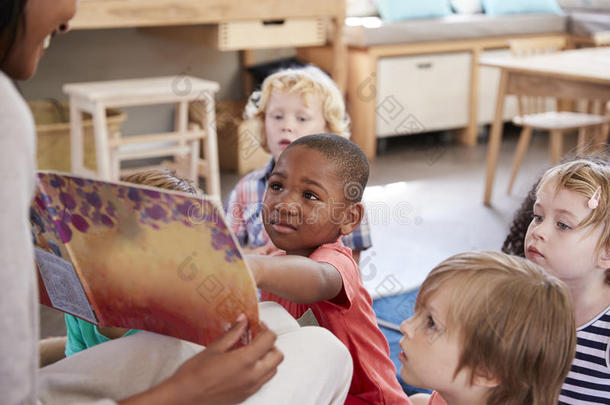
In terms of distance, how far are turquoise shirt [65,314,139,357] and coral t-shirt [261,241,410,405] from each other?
0.34 m

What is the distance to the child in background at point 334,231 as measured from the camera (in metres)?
1.12

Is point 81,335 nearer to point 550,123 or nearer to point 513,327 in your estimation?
point 513,327

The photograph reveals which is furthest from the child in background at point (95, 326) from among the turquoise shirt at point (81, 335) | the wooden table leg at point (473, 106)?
the wooden table leg at point (473, 106)

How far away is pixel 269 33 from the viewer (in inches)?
119

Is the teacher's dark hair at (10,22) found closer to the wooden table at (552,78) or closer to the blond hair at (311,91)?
the blond hair at (311,91)

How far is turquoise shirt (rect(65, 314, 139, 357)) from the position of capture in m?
1.21

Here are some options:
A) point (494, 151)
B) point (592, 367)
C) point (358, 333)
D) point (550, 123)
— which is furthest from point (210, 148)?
point (592, 367)

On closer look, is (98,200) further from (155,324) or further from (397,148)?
(397,148)

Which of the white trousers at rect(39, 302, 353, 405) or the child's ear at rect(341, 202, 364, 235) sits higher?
the child's ear at rect(341, 202, 364, 235)

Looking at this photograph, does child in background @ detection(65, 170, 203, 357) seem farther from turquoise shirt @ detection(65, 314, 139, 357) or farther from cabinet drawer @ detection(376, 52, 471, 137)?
cabinet drawer @ detection(376, 52, 471, 137)

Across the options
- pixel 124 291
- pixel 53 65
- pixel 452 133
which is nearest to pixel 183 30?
pixel 53 65

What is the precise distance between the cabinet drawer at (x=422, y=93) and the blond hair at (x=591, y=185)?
2.68m

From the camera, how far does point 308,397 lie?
83cm

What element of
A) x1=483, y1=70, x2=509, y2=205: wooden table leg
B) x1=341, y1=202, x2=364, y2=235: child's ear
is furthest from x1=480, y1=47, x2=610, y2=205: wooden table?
x1=341, y1=202, x2=364, y2=235: child's ear
